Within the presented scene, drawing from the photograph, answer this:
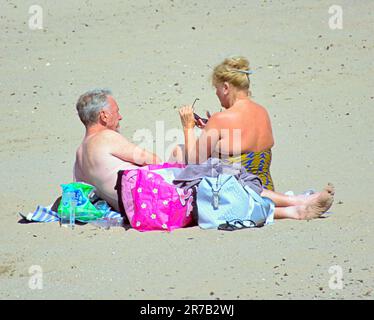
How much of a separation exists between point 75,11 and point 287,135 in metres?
4.82

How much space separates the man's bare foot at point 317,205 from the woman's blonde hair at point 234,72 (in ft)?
3.10

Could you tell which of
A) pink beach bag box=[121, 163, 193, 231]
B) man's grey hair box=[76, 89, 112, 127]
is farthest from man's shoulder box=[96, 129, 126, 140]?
pink beach bag box=[121, 163, 193, 231]

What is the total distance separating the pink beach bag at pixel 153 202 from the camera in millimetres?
6914

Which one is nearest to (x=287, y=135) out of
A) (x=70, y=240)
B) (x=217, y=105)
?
(x=217, y=105)

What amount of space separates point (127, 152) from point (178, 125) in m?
2.70

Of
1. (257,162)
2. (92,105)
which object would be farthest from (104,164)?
(257,162)

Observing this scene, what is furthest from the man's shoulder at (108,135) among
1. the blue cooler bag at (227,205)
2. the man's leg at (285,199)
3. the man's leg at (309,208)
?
the man's leg at (309,208)

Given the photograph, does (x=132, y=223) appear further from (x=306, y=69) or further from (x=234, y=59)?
(x=306, y=69)

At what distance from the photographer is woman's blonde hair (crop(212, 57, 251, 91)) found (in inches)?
282

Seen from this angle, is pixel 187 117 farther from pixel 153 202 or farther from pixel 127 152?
pixel 153 202

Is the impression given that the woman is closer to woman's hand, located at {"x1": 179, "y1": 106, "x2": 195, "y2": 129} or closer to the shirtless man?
woman's hand, located at {"x1": 179, "y1": 106, "x2": 195, "y2": 129}

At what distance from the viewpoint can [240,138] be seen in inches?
281

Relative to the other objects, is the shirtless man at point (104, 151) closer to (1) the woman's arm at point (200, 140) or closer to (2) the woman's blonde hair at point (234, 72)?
(1) the woman's arm at point (200, 140)

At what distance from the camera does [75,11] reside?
13.4 meters
